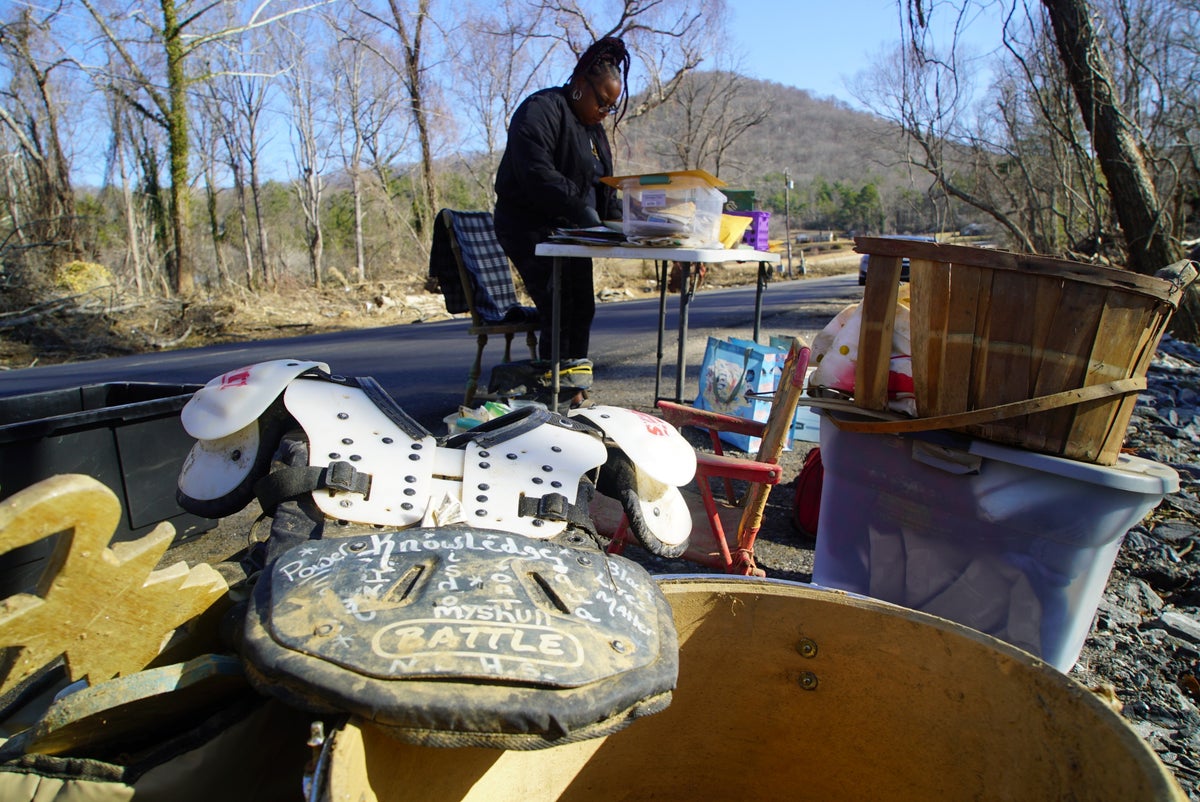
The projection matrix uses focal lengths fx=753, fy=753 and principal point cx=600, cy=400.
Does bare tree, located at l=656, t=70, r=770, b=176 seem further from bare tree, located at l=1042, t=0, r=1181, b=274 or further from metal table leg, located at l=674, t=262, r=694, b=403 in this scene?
metal table leg, located at l=674, t=262, r=694, b=403

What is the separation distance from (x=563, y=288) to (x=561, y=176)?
0.56 meters

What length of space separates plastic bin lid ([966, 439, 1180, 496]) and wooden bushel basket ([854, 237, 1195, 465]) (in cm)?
4

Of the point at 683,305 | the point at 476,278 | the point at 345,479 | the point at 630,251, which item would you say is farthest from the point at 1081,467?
the point at 476,278

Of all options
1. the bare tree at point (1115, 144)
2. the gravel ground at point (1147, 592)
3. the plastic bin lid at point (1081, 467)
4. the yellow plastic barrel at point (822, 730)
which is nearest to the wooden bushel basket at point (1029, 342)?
the plastic bin lid at point (1081, 467)

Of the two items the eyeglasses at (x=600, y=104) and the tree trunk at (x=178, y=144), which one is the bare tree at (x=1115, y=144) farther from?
the tree trunk at (x=178, y=144)

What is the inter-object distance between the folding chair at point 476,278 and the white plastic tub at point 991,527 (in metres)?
2.31

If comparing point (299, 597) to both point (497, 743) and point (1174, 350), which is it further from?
point (1174, 350)

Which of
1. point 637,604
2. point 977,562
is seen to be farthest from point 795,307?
point 637,604

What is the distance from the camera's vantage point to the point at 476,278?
4.16m

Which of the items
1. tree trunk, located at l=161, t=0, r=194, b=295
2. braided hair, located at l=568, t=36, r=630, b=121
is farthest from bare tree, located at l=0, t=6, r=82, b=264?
braided hair, located at l=568, t=36, r=630, b=121

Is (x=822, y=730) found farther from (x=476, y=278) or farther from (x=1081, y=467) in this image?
(x=476, y=278)

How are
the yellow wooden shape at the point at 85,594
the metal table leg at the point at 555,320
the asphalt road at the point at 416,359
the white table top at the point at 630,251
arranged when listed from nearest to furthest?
the yellow wooden shape at the point at 85,594
the white table top at the point at 630,251
the metal table leg at the point at 555,320
the asphalt road at the point at 416,359

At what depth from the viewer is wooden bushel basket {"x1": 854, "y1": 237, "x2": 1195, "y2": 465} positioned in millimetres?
1769

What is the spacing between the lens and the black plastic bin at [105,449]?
2252 mm
